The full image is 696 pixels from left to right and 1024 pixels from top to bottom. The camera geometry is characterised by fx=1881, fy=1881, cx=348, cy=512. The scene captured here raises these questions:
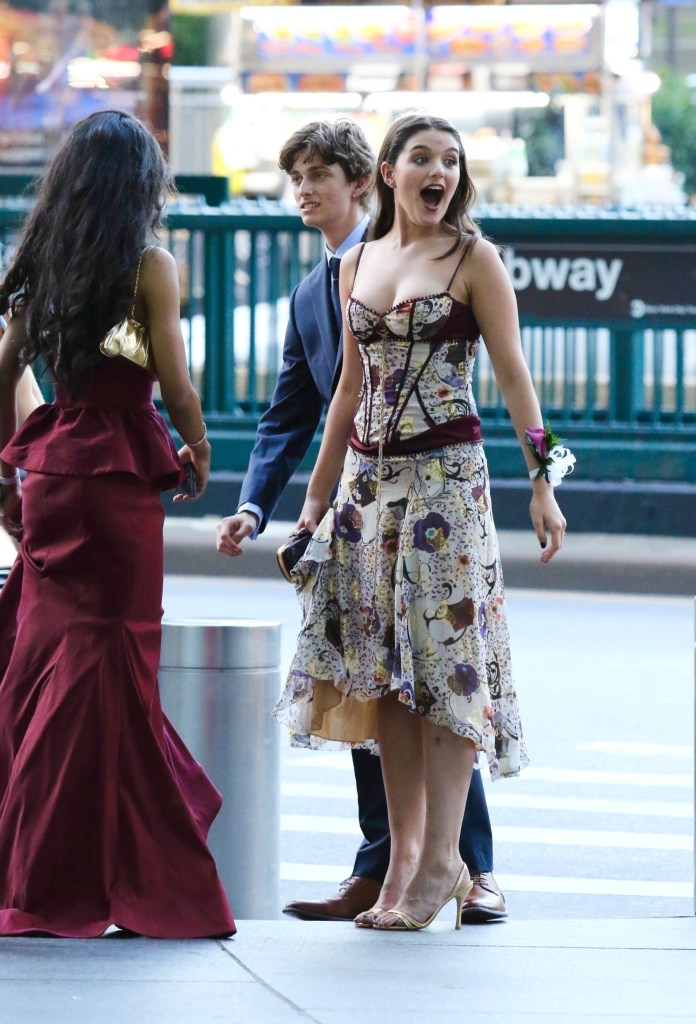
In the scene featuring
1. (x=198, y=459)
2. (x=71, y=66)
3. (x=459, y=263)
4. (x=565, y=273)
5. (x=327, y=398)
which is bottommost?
(x=198, y=459)

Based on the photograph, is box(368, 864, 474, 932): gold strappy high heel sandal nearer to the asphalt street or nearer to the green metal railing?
the asphalt street

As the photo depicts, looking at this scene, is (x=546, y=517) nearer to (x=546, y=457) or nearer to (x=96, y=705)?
(x=546, y=457)

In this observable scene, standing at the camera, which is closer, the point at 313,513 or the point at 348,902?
the point at 313,513

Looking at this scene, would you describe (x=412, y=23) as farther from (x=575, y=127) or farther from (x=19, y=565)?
(x=19, y=565)

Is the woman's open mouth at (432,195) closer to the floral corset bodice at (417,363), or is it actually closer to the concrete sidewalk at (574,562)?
the floral corset bodice at (417,363)

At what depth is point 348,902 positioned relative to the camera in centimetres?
472

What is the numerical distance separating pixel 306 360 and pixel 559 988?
1.84 m

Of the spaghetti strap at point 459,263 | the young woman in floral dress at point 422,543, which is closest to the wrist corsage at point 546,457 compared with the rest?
the young woman in floral dress at point 422,543

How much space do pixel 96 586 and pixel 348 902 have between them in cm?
112

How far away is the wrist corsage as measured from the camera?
4227 millimetres

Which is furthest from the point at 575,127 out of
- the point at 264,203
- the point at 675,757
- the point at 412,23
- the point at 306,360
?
the point at 306,360

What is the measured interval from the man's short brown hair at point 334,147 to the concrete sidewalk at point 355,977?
183cm

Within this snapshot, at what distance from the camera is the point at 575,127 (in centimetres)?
2638

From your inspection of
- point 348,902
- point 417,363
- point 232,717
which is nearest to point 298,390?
point 417,363
